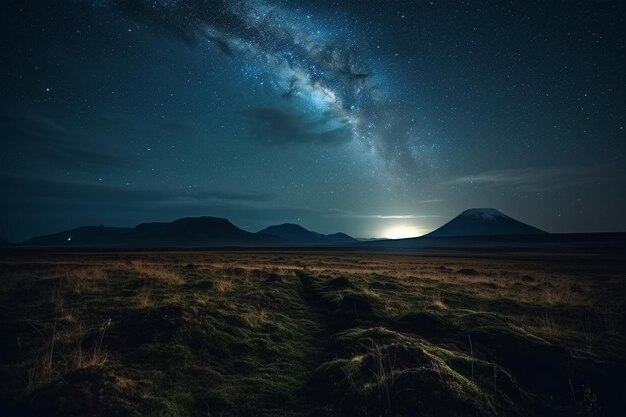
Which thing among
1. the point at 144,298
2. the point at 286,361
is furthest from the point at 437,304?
the point at 144,298

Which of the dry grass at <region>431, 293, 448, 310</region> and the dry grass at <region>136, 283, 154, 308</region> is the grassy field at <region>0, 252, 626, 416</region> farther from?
the dry grass at <region>431, 293, 448, 310</region>

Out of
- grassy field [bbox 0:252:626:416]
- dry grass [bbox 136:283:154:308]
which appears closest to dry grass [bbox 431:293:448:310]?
grassy field [bbox 0:252:626:416]

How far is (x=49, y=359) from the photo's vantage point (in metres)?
6.98

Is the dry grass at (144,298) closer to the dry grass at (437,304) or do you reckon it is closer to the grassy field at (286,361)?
the grassy field at (286,361)

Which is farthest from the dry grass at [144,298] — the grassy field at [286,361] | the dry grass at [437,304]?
the dry grass at [437,304]

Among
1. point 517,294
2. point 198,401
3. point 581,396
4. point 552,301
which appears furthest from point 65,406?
point 517,294

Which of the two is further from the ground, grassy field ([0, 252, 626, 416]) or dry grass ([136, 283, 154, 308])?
dry grass ([136, 283, 154, 308])

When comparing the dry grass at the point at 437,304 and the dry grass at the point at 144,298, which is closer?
the dry grass at the point at 144,298

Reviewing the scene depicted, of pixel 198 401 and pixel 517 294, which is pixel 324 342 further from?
pixel 517 294

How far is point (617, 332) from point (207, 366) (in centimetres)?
1399

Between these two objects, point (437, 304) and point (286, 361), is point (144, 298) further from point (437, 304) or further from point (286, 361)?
point (437, 304)

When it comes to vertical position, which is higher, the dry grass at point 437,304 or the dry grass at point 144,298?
the dry grass at point 144,298

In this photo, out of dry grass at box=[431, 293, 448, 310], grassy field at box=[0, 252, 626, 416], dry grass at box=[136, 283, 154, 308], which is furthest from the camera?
dry grass at box=[431, 293, 448, 310]

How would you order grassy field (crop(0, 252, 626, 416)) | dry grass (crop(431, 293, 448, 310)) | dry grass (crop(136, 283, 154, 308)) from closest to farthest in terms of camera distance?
grassy field (crop(0, 252, 626, 416)), dry grass (crop(136, 283, 154, 308)), dry grass (crop(431, 293, 448, 310))
